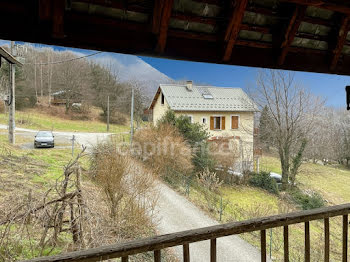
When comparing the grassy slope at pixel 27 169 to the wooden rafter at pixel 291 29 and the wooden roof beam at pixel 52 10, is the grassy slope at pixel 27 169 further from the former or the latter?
the wooden rafter at pixel 291 29

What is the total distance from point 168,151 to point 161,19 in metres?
5.81

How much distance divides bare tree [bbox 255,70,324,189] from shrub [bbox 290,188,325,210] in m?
0.59

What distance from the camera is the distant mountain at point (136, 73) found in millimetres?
7590

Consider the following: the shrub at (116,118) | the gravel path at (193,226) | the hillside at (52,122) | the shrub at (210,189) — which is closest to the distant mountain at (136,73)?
the shrub at (116,118)

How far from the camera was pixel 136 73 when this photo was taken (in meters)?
8.80

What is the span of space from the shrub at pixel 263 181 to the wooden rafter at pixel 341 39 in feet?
20.8

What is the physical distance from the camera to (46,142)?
260 inches

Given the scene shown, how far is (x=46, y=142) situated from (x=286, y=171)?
701 centimetres

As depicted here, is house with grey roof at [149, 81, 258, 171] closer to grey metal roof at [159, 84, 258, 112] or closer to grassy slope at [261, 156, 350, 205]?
grey metal roof at [159, 84, 258, 112]

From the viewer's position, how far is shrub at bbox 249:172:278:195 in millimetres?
7121

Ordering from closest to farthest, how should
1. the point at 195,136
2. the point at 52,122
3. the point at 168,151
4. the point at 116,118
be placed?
the point at 168,151 < the point at 52,122 < the point at 195,136 < the point at 116,118

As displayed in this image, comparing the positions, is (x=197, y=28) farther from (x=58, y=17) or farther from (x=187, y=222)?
(x=187, y=222)

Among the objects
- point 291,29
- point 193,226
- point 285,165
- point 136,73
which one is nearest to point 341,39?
point 291,29

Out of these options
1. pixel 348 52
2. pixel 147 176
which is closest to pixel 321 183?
pixel 147 176
